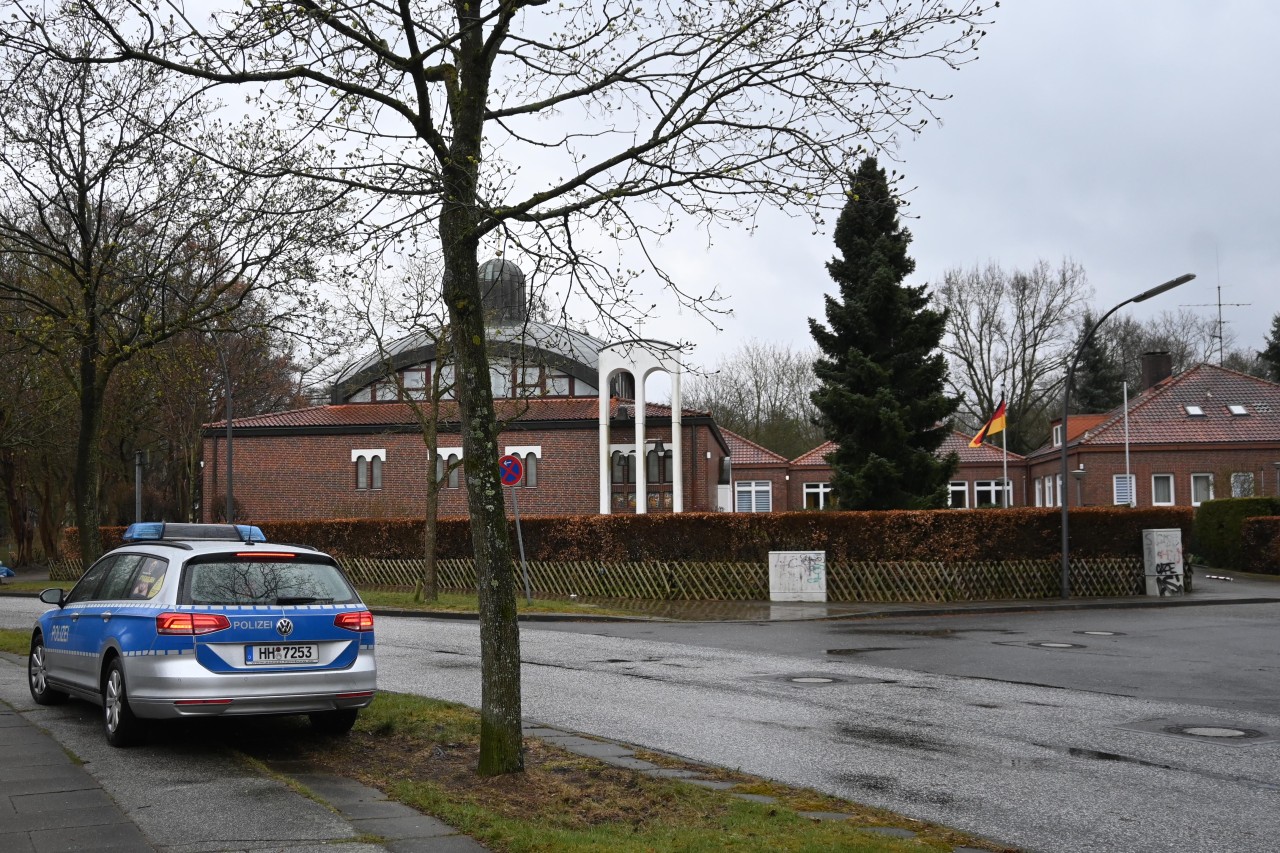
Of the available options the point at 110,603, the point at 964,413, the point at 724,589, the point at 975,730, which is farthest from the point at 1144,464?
the point at 110,603

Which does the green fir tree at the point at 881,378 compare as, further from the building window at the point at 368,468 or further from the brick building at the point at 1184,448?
the brick building at the point at 1184,448

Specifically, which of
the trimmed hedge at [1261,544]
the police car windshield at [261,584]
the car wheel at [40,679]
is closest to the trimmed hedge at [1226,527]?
the trimmed hedge at [1261,544]

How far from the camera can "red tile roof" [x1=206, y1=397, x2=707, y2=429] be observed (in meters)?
45.1

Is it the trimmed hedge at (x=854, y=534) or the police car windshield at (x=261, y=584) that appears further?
the trimmed hedge at (x=854, y=534)

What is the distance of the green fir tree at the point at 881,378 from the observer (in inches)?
1310

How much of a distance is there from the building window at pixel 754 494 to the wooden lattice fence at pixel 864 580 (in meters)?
38.8

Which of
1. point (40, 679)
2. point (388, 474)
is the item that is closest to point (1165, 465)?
point (388, 474)

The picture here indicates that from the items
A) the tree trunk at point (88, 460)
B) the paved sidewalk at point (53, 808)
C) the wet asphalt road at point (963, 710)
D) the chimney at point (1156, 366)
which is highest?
the chimney at point (1156, 366)

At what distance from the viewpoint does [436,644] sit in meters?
17.8

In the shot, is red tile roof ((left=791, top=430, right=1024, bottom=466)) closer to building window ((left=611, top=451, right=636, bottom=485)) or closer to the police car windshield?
building window ((left=611, top=451, right=636, bottom=485))

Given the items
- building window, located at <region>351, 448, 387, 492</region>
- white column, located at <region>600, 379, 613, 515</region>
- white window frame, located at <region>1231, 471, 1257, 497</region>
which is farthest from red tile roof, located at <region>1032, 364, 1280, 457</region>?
building window, located at <region>351, 448, 387, 492</region>

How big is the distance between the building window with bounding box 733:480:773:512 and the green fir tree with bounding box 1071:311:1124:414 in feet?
65.4

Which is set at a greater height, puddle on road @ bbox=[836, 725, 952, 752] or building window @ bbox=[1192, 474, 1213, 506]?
building window @ bbox=[1192, 474, 1213, 506]

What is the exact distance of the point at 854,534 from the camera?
27484 mm
